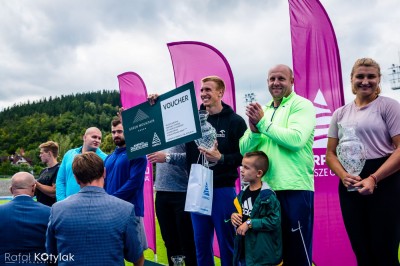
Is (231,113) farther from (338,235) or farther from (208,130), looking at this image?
(338,235)

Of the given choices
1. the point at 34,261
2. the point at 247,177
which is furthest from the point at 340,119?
the point at 34,261

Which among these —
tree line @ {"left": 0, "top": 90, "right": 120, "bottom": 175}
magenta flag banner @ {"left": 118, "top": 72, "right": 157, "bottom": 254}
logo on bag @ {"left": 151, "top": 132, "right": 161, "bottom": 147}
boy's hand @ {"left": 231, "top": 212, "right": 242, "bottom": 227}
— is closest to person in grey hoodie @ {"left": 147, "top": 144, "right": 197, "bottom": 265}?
logo on bag @ {"left": 151, "top": 132, "right": 161, "bottom": 147}

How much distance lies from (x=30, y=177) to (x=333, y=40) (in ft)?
11.8

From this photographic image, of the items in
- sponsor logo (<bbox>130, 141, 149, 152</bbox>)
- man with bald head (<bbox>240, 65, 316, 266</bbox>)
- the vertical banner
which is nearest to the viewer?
man with bald head (<bbox>240, 65, 316, 266</bbox>)

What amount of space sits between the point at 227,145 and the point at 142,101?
410 cm

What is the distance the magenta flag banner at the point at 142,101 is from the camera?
692 centimetres

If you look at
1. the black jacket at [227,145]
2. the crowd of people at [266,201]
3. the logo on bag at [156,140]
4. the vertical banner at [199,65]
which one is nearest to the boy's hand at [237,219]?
the crowd of people at [266,201]

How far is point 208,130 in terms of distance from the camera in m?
3.35

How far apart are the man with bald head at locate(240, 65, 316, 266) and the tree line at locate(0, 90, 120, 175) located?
260 feet

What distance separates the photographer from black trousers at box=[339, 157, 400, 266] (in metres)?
2.43

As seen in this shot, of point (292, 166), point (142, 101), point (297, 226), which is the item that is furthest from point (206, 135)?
point (142, 101)

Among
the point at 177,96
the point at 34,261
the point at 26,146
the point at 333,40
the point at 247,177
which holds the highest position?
the point at 26,146

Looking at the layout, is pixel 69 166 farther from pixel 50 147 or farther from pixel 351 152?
pixel 351 152

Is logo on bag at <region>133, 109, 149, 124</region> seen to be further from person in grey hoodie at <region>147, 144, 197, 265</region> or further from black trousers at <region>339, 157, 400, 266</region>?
black trousers at <region>339, 157, 400, 266</region>
